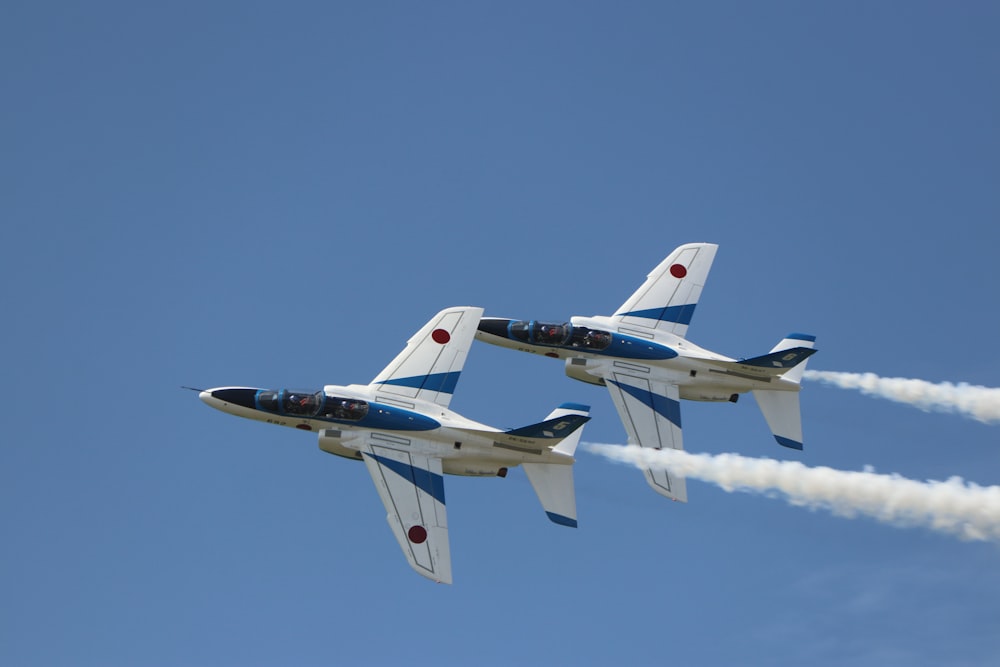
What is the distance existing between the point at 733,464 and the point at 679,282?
394 inches

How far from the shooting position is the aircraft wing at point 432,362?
71.3 metres

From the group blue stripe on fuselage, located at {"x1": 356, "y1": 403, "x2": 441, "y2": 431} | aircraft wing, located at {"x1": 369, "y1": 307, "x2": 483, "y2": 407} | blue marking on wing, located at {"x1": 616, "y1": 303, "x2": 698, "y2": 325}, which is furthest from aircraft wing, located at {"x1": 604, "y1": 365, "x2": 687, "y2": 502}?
blue stripe on fuselage, located at {"x1": 356, "y1": 403, "x2": 441, "y2": 431}

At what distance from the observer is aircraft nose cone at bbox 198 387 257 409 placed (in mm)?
71188

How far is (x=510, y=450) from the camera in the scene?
228 feet

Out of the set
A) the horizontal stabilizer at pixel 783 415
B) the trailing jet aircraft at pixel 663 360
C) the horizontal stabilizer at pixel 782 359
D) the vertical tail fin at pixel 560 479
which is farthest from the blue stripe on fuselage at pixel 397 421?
the horizontal stabilizer at pixel 783 415

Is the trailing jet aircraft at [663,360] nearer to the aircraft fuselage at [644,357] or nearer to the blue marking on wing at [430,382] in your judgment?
the aircraft fuselage at [644,357]

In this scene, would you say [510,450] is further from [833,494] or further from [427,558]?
[833,494]

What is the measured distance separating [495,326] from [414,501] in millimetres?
12519

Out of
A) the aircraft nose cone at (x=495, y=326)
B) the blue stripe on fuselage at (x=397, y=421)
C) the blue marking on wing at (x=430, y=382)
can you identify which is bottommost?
the blue stripe on fuselage at (x=397, y=421)

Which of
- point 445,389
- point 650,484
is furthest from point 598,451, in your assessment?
point 445,389

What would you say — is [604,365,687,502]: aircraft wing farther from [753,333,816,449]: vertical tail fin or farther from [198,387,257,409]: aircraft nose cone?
[198,387,257,409]: aircraft nose cone

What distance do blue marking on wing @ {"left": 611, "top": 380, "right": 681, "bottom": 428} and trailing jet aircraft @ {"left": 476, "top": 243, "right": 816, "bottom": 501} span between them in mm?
45

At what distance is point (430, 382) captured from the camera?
234ft

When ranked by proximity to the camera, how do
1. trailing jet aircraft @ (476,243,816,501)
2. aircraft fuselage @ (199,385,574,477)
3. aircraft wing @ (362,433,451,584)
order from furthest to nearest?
1. trailing jet aircraft @ (476,243,816,501)
2. aircraft fuselage @ (199,385,574,477)
3. aircraft wing @ (362,433,451,584)
